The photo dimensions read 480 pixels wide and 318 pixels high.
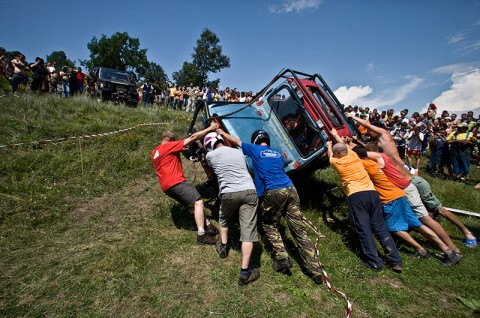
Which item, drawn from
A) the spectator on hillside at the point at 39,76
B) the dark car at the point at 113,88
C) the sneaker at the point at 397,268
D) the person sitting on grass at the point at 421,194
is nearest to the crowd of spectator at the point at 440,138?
the person sitting on grass at the point at 421,194

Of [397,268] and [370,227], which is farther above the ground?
[370,227]

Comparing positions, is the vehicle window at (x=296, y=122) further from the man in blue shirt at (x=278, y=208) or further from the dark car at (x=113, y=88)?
the dark car at (x=113, y=88)

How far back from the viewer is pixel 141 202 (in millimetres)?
5402

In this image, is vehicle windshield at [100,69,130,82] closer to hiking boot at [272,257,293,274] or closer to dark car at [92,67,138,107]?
dark car at [92,67,138,107]

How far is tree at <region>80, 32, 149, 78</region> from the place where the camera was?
53312mm

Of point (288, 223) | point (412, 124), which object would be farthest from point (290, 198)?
point (412, 124)

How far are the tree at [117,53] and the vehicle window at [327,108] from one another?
188 ft

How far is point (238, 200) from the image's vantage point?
147 inches

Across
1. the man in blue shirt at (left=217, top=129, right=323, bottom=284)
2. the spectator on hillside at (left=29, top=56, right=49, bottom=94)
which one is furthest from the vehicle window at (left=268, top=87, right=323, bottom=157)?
the spectator on hillside at (left=29, top=56, right=49, bottom=94)

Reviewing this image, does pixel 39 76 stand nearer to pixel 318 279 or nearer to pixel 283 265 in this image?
pixel 283 265

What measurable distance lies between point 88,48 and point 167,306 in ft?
211

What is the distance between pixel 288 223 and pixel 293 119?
2156 mm

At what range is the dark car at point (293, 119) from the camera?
4.84 meters

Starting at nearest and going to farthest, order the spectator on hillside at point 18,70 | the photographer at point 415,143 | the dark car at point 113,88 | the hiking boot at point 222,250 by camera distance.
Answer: the hiking boot at point 222,250
the photographer at point 415,143
the spectator on hillside at point 18,70
the dark car at point 113,88
